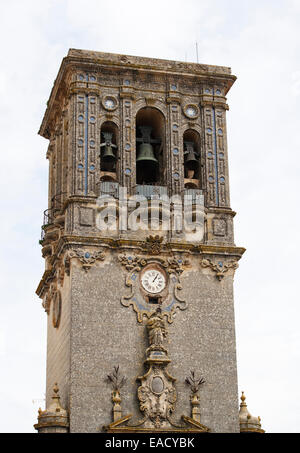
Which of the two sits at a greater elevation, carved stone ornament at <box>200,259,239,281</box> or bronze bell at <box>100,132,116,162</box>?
bronze bell at <box>100,132,116,162</box>

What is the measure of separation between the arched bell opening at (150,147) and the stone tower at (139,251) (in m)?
0.06

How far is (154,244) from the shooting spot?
44156 millimetres

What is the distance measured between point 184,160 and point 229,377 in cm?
941

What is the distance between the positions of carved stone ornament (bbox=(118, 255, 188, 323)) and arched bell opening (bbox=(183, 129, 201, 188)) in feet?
13.5

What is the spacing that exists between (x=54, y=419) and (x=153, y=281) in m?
6.73

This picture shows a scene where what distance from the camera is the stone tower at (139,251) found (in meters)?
41.8

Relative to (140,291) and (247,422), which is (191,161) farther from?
(247,422)

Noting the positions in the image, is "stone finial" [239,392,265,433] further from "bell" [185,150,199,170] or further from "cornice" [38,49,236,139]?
"cornice" [38,49,236,139]

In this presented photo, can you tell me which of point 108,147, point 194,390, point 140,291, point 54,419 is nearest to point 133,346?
point 140,291

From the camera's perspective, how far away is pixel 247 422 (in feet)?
141

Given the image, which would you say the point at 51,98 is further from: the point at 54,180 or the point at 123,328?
the point at 123,328

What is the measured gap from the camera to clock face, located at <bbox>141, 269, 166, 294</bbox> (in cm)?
4372

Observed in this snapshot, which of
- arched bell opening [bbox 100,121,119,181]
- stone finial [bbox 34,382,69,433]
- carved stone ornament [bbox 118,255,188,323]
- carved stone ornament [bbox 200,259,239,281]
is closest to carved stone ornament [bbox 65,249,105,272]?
carved stone ornament [bbox 118,255,188,323]
